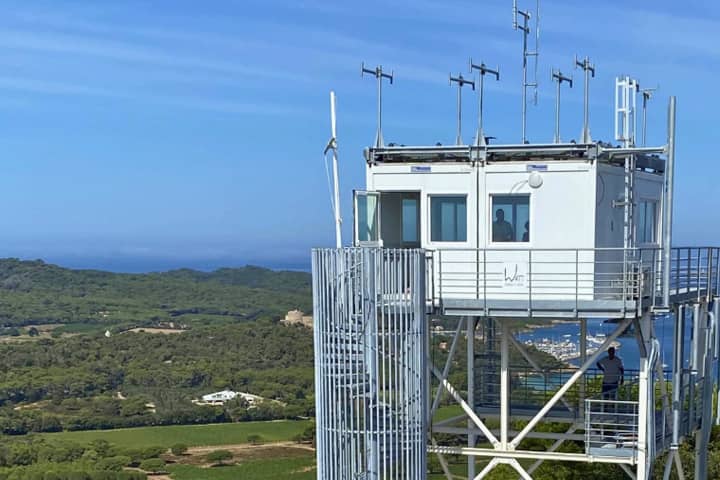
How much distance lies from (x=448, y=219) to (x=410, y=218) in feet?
2.42

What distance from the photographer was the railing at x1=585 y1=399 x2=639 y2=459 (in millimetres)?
19188

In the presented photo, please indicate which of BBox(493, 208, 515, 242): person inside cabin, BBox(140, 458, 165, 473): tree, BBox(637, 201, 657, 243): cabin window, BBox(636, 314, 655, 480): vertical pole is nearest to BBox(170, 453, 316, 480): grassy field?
BBox(140, 458, 165, 473): tree

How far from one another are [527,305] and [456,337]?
2.51 m

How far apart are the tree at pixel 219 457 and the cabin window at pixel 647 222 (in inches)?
3544

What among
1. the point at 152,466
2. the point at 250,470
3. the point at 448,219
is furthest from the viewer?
the point at 250,470

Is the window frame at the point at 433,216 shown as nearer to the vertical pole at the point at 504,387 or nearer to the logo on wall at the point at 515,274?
the logo on wall at the point at 515,274

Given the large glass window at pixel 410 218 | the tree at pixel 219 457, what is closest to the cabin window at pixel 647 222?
the large glass window at pixel 410 218

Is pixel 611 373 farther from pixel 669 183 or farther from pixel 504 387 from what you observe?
pixel 669 183

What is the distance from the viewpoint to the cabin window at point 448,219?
19.7 metres

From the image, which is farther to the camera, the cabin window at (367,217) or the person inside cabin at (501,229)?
the cabin window at (367,217)

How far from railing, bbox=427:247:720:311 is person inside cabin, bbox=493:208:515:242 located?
9.6 inches

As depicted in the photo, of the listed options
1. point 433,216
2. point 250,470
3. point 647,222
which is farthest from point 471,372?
point 250,470

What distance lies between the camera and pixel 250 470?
4183 inches

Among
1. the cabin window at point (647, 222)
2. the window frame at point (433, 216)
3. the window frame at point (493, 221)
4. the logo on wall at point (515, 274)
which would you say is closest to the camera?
the logo on wall at point (515, 274)
